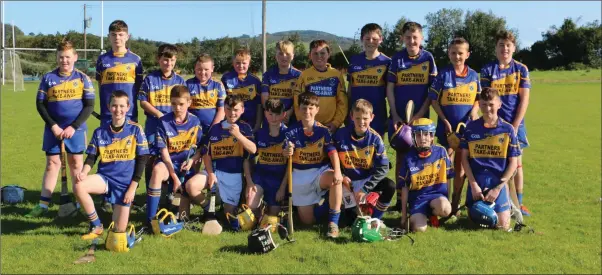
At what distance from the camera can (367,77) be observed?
6078 mm

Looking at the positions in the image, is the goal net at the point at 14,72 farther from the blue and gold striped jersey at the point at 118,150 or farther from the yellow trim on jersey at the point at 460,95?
the yellow trim on jersey at the point at 460,95

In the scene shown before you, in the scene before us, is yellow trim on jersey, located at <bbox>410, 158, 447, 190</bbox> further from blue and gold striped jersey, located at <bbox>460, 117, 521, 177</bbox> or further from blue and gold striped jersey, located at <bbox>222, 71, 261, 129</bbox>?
blue and gold striped jersey, located at <bbox>222, 71, 261, 129</bbox>

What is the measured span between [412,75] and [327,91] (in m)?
0.96

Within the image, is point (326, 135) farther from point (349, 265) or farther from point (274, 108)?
point (349, 265)

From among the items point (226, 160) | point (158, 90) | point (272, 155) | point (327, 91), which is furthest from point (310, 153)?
point (158, 90)

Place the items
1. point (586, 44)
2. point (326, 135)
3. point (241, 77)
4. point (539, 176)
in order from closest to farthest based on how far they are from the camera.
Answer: point (326, 135)
point (241, 77)
point (539, 176)
point (586, 44)

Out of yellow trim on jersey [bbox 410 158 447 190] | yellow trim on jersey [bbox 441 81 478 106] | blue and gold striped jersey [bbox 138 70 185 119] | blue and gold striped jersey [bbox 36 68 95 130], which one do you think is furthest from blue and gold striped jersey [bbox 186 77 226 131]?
yellow trim on jersey [bbox 441 81 478 106]

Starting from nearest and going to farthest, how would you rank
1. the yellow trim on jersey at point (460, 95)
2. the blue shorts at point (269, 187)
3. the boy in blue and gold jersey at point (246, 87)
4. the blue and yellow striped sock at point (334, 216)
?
the blue and yellow striped sock at point (334, 216) → the blue shorts at point (269, 187) → the yellow trim on jersey at point (460, 95) → the boy in blue and gold jersey at point (246, 87)

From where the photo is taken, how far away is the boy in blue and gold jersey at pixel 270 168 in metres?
5.63

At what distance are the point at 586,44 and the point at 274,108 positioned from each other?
4872 centimetres

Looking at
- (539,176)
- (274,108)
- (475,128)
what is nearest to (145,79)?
(274,108)

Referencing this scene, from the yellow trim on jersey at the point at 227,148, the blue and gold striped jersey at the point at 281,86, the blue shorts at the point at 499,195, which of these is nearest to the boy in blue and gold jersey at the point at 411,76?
the blue shorts at the point at 499,195

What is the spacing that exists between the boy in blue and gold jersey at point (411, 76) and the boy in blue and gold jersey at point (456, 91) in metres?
0.14

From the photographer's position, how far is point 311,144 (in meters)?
5.58
